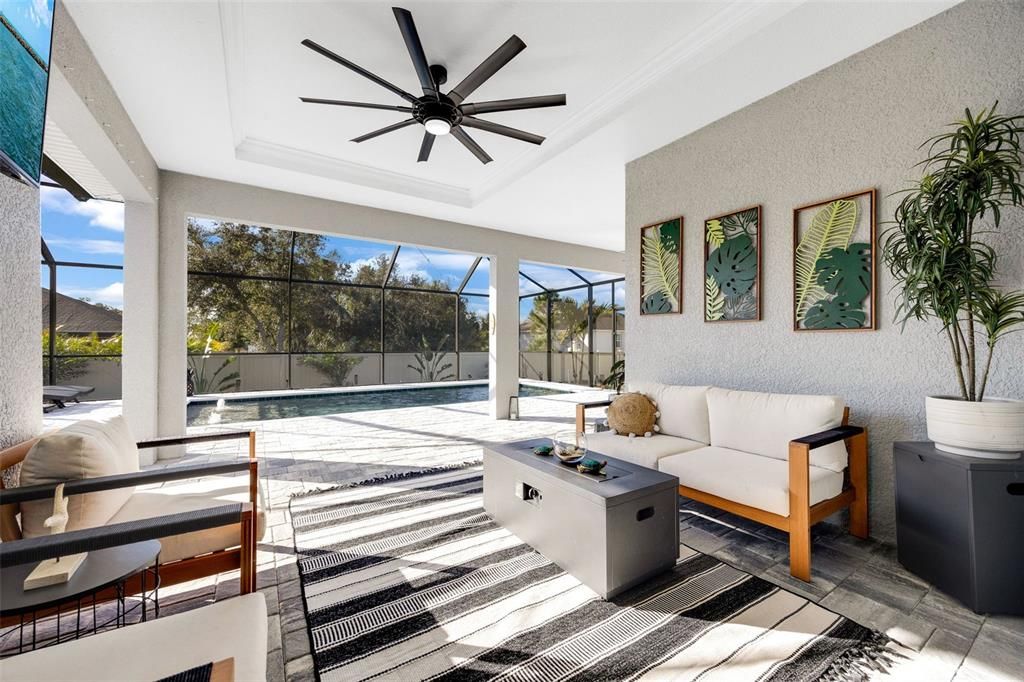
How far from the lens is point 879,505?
248cm

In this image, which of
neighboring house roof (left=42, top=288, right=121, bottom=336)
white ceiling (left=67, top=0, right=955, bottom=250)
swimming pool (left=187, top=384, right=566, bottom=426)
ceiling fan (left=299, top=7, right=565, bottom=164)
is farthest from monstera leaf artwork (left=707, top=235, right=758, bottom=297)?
neighboring house roof (left=42, top=288, right=121, bottom=336)

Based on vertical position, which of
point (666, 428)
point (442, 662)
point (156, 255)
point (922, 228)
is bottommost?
point (442, 662)

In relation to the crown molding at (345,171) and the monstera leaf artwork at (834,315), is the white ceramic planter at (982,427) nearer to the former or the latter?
the monstera leaf artwork at (834,315)

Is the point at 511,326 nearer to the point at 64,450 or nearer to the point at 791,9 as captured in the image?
the point at 791,9

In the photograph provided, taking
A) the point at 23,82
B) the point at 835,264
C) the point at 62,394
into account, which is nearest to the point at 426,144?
the point at 23,82

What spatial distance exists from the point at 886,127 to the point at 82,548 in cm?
393

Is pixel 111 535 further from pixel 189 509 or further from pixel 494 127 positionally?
pixel 494 127

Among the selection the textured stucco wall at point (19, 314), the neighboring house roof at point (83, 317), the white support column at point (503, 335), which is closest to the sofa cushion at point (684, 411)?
the white support column at point (503, 335)

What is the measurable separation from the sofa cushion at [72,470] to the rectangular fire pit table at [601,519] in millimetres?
1803

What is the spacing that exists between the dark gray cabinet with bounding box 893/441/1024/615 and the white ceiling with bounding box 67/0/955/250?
2.32 meters

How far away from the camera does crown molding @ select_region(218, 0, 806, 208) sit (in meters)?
2.40

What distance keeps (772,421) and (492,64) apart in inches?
103

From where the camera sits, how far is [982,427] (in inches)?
72.5

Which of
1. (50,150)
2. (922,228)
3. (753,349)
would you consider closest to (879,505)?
(753,349)
